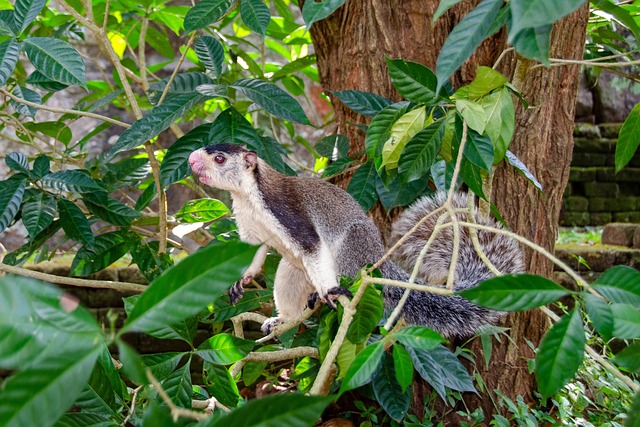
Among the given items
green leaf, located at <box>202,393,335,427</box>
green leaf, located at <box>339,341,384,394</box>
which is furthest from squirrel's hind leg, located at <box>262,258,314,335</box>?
green leaf, located at <box>202,393,335,427</box>

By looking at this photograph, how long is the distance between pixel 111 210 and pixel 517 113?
1.22 m

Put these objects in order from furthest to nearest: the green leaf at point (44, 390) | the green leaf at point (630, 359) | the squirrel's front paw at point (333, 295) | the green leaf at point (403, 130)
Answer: the squirrel's front paw at point (333, 295), the green leaf at point (403, 130), the green leaf at point (630, 359), the green leaf at point (44, 390)

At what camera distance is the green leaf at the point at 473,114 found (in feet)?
4.05

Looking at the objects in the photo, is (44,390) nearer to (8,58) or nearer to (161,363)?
(161,363)

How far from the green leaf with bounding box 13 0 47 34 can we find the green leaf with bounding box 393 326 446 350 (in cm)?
114

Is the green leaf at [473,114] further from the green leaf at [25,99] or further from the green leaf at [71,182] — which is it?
the green leaf at [25,99]

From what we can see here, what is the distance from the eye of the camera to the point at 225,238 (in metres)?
1.89

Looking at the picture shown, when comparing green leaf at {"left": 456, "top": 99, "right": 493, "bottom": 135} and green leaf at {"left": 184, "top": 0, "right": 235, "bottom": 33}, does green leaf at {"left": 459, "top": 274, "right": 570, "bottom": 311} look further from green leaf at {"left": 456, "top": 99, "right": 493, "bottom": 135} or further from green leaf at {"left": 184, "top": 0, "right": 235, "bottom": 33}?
green leaf at {"left": 184, "top": 0, "right": 235, "bottom": 33}

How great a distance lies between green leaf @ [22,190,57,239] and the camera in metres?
1.73

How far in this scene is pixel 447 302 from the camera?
1.73m

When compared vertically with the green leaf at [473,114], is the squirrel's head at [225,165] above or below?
below

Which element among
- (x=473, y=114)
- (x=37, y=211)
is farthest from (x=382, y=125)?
(x=37, y=211)

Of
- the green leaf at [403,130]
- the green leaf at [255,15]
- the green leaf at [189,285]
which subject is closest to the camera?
the green leaf at [189,285]

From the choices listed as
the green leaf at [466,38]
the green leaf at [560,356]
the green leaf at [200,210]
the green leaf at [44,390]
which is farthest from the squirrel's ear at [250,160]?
the green leaf at [44,390]
